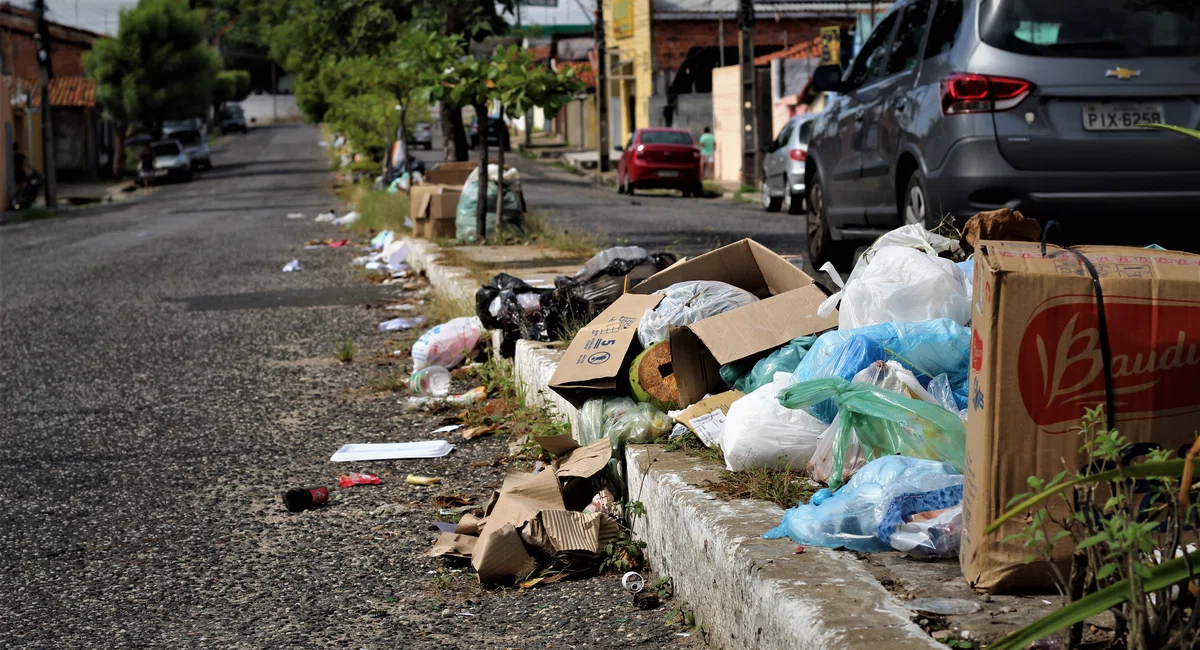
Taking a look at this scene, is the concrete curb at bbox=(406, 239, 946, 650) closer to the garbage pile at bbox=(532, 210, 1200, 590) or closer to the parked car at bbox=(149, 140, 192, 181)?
the garbage pile at bbox=(532, 210, 1200, 590)

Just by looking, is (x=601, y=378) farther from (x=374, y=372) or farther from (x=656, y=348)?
(x=374, y=372)

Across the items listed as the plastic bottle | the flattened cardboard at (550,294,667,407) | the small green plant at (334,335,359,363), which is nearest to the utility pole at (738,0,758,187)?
the small green plant at (334,335,359,363)

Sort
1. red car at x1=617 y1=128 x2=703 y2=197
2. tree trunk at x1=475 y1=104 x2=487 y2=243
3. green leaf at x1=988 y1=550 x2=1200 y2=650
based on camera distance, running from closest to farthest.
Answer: green leaf at x1=988 y1=550 x2=1200 y2=650
tree trunk at x1=475 y1=104 x2=487 y2=243
red car at x1=617 y1=128 x2=703 y2=197

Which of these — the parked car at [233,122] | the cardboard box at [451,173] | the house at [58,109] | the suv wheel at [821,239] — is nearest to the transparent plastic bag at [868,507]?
the suv wheel at [821,239]

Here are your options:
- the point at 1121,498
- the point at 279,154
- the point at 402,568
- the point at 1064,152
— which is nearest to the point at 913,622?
the point at 1121,498

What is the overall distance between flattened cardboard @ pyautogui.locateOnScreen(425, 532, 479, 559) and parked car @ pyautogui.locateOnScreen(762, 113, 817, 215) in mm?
15473

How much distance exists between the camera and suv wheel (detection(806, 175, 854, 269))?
798cm

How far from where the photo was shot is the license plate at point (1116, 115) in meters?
5.61

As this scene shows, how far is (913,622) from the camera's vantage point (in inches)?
86.8

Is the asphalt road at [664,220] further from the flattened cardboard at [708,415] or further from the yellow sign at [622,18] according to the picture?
the yellow sign at [622,18]

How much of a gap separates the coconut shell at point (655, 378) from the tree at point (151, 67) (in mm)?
45630

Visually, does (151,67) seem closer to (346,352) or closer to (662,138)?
(662,138)

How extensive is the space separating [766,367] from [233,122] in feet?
258

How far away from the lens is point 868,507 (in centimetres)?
267
